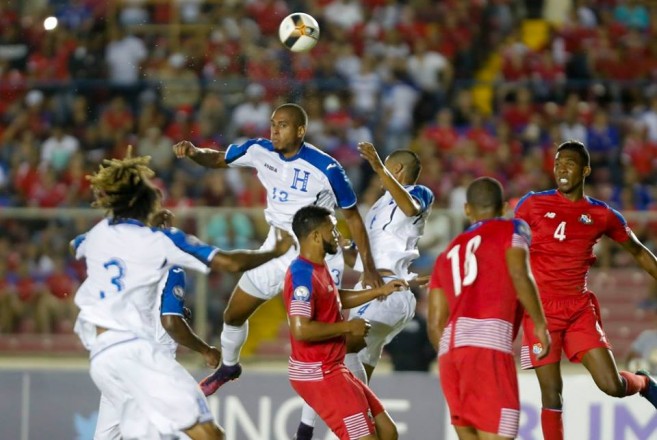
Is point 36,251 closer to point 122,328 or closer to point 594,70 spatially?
point 122,328

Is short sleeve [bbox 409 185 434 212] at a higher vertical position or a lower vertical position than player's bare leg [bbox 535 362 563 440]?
higher

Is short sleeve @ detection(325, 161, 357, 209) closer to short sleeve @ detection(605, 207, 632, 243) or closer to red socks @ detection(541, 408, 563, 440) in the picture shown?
short sleeve @ detection(605, 207, 632, 243)

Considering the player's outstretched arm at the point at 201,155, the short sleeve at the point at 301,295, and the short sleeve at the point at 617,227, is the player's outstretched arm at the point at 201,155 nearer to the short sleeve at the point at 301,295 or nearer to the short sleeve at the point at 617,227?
the short sleeve at the point at 301,295

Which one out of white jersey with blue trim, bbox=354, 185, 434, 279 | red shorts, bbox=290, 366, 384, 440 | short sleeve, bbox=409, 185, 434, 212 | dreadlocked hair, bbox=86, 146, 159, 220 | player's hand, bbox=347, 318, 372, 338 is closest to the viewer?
dreadlocked hair, bbox=86, 146, 159, 220

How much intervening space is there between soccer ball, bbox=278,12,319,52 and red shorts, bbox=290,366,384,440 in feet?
11.2

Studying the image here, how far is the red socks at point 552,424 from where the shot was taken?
28.7ft

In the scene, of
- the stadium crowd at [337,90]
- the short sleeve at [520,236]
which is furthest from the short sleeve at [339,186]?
the stadium crowd at [337,90]

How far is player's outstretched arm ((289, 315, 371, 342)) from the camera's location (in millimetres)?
7645

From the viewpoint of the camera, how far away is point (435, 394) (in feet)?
36.9

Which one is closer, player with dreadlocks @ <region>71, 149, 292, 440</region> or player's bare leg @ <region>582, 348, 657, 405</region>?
player with dreadlocks @ <region>71, 149, 292, 440</region>

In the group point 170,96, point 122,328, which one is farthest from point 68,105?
point 122,328

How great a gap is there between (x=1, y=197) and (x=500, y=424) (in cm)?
964

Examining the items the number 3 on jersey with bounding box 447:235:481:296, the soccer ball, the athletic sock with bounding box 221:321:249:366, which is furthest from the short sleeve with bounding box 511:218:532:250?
the soccer ball

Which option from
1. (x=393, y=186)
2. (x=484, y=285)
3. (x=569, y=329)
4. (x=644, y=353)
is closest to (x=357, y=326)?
(x=484, y=285)
